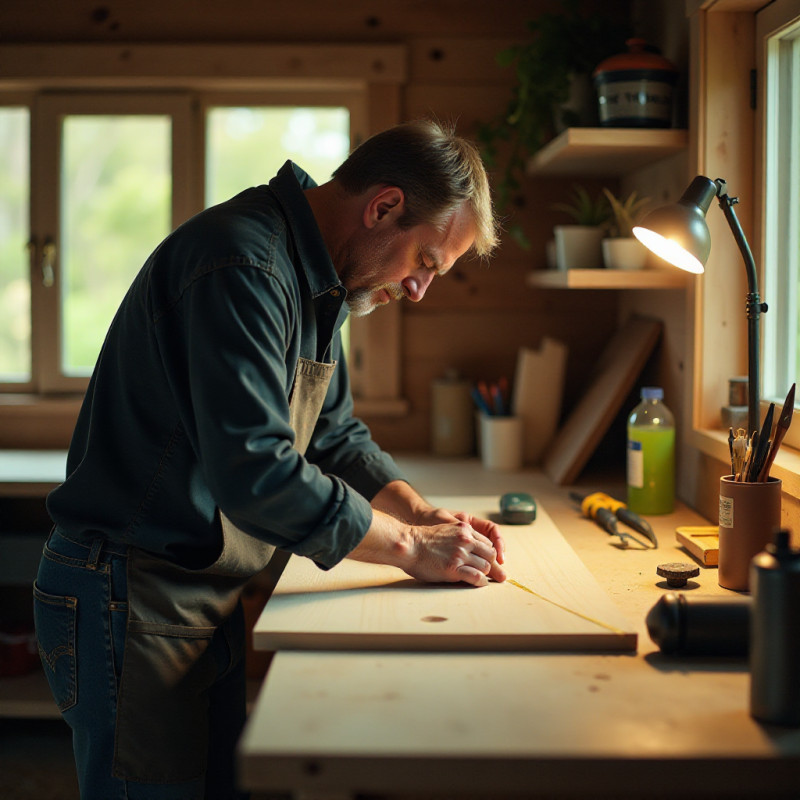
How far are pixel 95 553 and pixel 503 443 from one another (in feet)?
4.29

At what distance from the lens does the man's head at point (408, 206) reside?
1.40 metres

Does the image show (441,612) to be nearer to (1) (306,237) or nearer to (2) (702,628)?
(2) (702,628)

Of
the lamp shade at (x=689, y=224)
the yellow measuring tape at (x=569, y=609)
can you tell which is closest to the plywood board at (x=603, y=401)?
the lamp shade at (x=689, y=224)

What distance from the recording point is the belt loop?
4.54 feet

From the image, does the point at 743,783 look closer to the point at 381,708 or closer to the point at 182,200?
the point at 381,708

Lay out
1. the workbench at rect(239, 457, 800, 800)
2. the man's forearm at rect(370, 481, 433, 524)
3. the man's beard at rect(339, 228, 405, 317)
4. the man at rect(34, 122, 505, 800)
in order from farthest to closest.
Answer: the man's forearm at rect(370, 481, 433, 524)
the man's beard at rect(339, 228, 405, 317)
the man at rect(34, 122, 505, 800)
the workbench at rect(239, 457, 800, 800)

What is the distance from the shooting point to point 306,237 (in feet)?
4.51

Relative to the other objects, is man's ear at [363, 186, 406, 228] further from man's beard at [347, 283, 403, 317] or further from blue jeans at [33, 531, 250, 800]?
blue jeans at [33, 531, 250, 800]

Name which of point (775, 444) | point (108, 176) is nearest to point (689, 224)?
point (775, 444)

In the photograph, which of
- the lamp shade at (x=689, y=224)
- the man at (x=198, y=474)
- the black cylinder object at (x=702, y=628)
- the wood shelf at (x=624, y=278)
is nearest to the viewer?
the black cylinder object at (x=702, y=628)

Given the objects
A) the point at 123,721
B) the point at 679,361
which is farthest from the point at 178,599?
the point at 679,361

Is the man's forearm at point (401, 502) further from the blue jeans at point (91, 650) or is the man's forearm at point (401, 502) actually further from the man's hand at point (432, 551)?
the blue jeans at point (91, 650)

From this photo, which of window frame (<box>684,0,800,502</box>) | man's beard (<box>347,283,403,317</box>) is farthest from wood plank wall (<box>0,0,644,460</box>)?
man's beard (<box>347,283,403,317</box>)

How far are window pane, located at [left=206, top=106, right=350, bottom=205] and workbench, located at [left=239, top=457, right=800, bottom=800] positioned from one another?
1876mm
